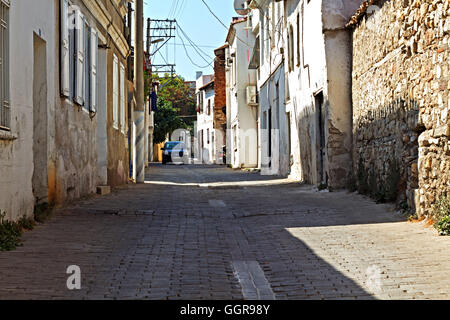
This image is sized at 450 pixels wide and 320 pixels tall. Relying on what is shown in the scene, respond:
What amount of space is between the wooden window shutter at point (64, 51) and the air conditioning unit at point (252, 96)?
878 inches

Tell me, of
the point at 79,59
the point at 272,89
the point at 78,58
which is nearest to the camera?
the point at 78,58

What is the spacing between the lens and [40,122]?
9898 millimetres

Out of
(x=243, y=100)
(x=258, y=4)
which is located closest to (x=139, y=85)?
(x=258, y=4)

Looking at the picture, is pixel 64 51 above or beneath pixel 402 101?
above

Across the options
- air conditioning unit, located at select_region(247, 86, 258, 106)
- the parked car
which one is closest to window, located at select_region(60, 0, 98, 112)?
air conditioning unit, located at select_region(247, 86, 258, 106)

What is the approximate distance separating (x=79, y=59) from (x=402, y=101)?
5.98 m

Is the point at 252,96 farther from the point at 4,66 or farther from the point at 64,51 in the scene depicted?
the point at 4,66

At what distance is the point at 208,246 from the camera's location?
7.50m

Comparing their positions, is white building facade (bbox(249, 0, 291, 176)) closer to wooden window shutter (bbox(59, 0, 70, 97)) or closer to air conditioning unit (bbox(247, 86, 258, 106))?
air conditioning unit (bbox(247, 86, 258, 106))

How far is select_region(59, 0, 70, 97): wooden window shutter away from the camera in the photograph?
11.0 metres

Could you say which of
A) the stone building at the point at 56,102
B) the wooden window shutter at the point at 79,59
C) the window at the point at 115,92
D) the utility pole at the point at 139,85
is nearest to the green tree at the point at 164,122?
the utility pole at the point at 139,85

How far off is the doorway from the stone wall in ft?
17.1

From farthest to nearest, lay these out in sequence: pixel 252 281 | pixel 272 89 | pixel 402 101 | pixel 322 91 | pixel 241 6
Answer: pixel 241 6
pixel 272 89
pixel 322 91
pixel 402 101
pixel 252 281
